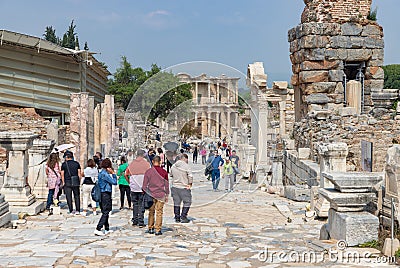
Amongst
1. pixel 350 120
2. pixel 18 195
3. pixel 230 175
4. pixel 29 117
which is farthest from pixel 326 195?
pixel 29 117

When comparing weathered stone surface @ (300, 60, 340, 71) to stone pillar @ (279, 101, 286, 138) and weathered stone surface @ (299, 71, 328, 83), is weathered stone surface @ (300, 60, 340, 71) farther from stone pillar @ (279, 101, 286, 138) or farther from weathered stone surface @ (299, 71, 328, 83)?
stone pillar @ (279, 101, 286, 138)

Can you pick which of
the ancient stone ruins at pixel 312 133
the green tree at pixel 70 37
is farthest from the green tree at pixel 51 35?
the ancient stone ruins at pixel 312 133

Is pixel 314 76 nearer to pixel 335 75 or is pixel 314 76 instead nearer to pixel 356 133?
pixel 335 75

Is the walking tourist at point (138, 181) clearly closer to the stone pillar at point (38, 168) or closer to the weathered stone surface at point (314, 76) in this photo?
the stone pillar at point (38, 168)

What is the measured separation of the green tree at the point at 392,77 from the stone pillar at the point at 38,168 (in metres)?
59.9

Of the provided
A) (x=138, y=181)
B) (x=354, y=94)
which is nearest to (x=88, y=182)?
(x=138, y=181)

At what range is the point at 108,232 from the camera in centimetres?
948

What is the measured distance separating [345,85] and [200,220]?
34.1 feet

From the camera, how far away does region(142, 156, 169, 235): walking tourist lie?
943 cm

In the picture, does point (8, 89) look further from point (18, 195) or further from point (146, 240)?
point (146, 240)

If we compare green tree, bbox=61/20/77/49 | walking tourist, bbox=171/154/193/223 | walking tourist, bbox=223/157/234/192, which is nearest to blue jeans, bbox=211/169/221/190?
walking tourist, bbox=223/157/234/192

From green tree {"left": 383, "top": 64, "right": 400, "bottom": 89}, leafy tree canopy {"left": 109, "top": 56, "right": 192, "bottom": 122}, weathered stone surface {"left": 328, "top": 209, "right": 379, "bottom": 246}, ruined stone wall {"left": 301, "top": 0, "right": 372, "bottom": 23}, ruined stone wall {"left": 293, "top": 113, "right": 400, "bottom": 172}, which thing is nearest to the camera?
weathered stone surface {"left": 328, "top": 209, "right": 379, "bottom": 246}

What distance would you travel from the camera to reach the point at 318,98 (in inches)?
757

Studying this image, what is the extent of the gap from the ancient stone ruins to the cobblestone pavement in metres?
0.49
